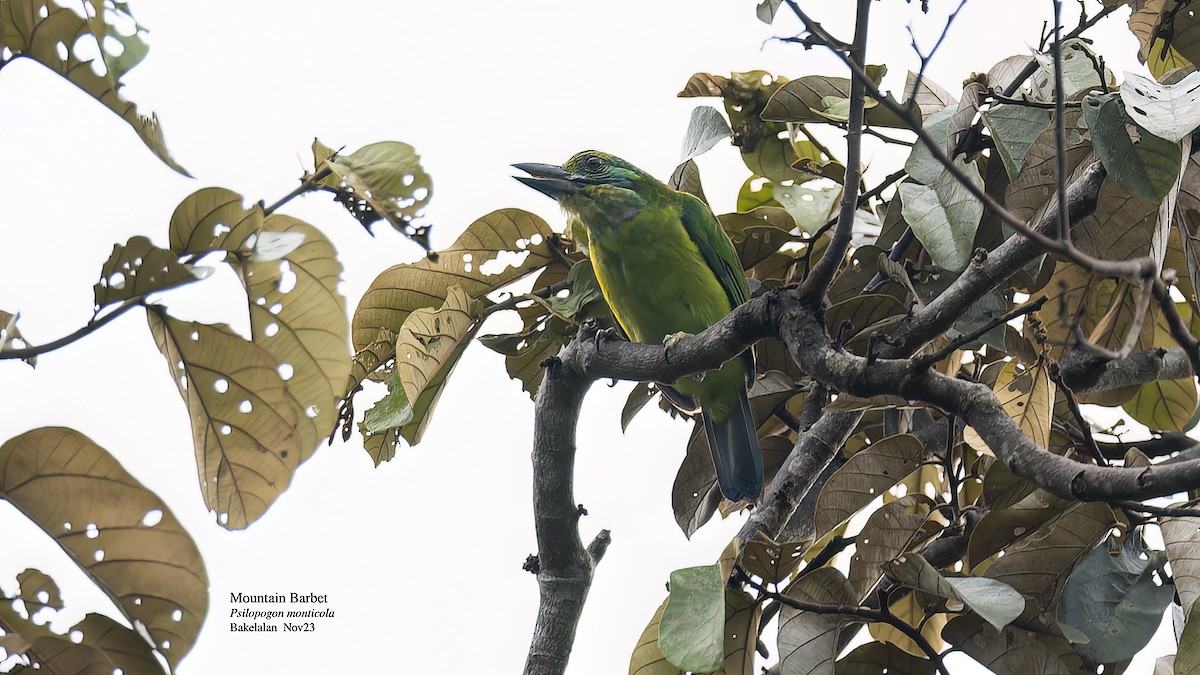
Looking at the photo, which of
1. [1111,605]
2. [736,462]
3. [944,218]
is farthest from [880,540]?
[736,462]

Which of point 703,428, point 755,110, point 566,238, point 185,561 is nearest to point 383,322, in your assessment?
point 566,238

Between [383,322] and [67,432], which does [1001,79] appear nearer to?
[383,322]

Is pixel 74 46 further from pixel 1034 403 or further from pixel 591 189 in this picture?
pixel 591 189

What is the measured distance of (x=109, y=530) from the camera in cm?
108

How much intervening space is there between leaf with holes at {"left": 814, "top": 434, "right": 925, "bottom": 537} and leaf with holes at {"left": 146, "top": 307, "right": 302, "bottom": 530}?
87cm

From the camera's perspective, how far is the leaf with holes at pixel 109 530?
1.07 meters

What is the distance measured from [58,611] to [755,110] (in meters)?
1.65

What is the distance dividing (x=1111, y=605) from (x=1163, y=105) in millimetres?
719

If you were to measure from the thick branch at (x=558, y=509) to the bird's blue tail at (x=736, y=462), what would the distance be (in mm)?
307

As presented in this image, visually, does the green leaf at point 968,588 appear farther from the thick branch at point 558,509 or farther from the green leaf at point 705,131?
the green leaf at point 705,131

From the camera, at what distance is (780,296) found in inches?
58.9

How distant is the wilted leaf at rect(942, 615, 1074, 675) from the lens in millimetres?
1558

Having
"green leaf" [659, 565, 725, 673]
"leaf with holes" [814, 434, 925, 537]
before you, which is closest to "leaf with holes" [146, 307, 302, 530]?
"green leaf" [659, 565, 725, 673]

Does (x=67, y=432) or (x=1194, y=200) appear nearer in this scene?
(x=67, y=432)
